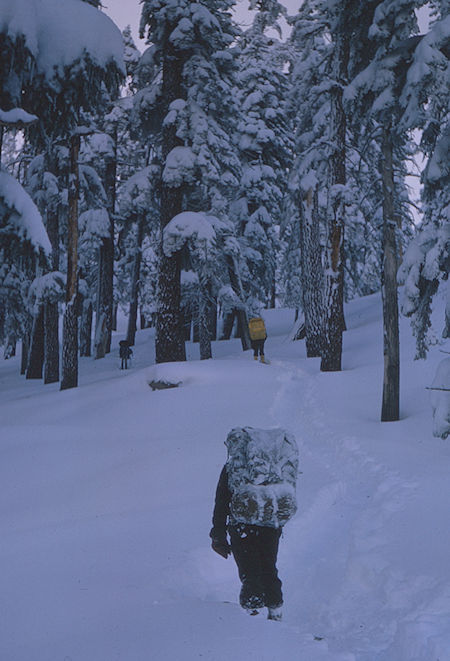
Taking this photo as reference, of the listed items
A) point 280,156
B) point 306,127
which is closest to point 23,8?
point 306,127

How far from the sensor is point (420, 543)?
5.83 metres

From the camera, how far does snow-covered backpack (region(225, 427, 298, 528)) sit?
12.3 ft

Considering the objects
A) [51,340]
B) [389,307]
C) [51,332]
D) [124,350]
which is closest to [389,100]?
[389,307]

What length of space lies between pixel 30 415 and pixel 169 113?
8.99 metres

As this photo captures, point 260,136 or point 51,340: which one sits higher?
point 260,136

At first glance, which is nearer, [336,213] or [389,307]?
[389,307]

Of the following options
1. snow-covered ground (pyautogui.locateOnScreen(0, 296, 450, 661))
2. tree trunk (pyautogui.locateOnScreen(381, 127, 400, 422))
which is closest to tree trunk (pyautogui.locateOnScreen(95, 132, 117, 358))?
snow-covered ground (pyautogui.locateOnScreen(0, 296, 450, 661))

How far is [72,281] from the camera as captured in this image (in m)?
15.4

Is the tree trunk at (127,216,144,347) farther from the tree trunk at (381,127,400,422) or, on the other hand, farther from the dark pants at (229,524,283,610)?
the dark pants at (229,524,283,610)

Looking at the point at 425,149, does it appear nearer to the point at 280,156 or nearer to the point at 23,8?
the point at 23,8

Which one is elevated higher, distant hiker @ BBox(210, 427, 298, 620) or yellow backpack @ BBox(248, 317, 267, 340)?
yellow backpack @ BBox(248, 317, 267, 340)

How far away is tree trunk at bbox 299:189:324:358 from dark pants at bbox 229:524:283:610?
16004 mm

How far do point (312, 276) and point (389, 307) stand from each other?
9154 millimetres

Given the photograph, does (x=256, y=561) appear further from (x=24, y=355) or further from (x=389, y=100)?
(x=24, y=355)
